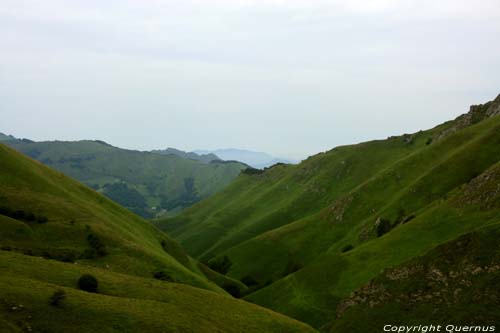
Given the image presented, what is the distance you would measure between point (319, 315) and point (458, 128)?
10926 cm

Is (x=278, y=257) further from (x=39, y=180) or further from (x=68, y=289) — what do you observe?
(x=68, y=289)

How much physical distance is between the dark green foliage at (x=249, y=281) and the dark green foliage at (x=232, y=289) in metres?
15.7

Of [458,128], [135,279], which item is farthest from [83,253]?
[458,128]

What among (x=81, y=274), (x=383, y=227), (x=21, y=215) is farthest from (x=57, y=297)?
(x=383, y=227)

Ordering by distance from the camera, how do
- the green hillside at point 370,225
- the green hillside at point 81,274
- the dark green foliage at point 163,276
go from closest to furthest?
the green hillside at point 81,274
the dark green foliage at point 163,276
the green hillside at point 370,225

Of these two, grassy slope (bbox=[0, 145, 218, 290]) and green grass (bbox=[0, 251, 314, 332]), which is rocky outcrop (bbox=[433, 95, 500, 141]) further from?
green grass (bbox=[0, 251, 314, 332])

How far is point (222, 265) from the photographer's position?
15675 centimetres

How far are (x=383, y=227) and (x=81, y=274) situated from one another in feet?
249

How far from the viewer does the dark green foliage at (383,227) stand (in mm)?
107875

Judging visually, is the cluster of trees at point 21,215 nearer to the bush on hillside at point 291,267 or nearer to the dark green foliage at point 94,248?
the dark green foliage at point 94,248

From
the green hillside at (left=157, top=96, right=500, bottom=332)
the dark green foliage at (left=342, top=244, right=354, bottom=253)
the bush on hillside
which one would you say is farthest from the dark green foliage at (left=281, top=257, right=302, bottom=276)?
the dark green foliage at (left=342, top=244, right=354, bottom=253)

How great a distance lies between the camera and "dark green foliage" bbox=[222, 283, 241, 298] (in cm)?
11617

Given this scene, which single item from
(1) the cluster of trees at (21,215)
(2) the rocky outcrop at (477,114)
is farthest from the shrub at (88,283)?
(2) the rocky outcrop at (477,114)

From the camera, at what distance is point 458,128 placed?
159750 mm
